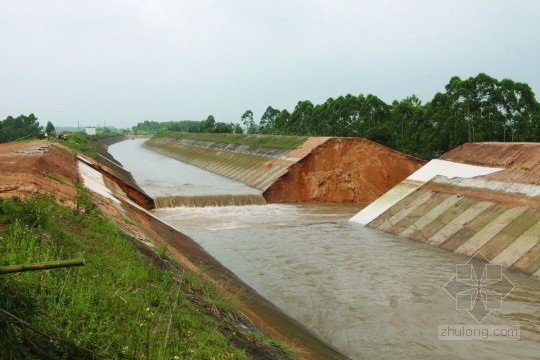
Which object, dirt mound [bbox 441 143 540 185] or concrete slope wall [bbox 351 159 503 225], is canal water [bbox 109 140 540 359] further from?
dirt mound [bbox 441 143 540 185]

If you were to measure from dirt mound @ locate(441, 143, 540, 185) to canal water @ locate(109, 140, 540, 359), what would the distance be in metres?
4.33

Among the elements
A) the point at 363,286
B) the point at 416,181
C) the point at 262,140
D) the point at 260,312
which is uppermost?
the point at 262,140

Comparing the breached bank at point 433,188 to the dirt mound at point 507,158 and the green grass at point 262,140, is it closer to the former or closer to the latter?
the dirt mound at point 507,158

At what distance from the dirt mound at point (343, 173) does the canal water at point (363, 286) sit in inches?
283

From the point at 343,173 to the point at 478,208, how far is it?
1316 cm

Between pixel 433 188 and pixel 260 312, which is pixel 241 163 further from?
pixel 260 312

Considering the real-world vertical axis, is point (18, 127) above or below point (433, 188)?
above

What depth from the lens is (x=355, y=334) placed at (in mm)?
9609

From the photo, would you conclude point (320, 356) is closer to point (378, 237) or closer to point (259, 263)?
point (259, 263)

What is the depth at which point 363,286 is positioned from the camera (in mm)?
12383

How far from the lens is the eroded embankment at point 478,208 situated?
45.9 ft

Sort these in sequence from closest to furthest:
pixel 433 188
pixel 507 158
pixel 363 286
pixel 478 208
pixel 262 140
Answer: pixel 363 286 < pixel 478 208 < pixel 507 158 < pixel 433 188 < pixel 262 140

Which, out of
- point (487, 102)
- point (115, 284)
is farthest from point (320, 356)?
point (487, 102)

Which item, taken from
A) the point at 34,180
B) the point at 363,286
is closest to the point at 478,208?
the point at 363,286
